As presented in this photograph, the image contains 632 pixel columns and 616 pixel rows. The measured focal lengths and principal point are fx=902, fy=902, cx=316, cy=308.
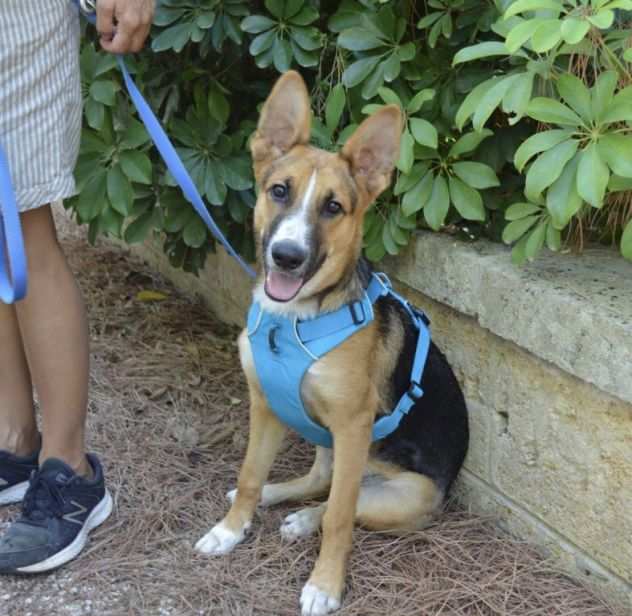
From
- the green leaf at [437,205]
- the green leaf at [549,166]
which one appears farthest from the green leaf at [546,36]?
the green leaf at [437,205]

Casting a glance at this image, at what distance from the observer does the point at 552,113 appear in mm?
2695

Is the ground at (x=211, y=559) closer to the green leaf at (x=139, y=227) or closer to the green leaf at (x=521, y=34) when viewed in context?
the green leaf at (x=139, y=227)

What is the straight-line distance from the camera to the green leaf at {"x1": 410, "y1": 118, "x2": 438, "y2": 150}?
3.21 m

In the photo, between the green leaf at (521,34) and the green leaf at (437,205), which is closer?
the green leaf at (521,34)

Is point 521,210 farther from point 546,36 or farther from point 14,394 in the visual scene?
point 14,394

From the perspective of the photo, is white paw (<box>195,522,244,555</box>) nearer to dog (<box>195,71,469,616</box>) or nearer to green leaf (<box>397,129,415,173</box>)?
dog (<box>195,71,469,616</box>)

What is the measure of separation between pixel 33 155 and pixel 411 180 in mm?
1396

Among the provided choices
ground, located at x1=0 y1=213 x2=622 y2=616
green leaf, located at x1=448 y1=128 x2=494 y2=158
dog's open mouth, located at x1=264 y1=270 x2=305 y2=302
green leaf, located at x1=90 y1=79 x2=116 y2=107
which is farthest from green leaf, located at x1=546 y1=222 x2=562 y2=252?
green leaf, located at x1=90 y1=79 x2=116 y2=107

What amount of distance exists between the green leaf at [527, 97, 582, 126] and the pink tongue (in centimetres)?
88

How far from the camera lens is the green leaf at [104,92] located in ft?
12.0

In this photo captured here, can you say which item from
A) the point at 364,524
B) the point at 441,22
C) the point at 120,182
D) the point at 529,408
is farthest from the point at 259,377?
the point at 441,22

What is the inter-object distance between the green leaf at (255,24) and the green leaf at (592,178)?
152 cm

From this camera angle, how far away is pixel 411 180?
3426mm

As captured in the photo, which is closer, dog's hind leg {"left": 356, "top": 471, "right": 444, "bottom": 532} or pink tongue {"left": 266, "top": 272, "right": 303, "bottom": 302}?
pink tongue {"left": 266, "top": 272, "right": 303, "bottom": 302}
